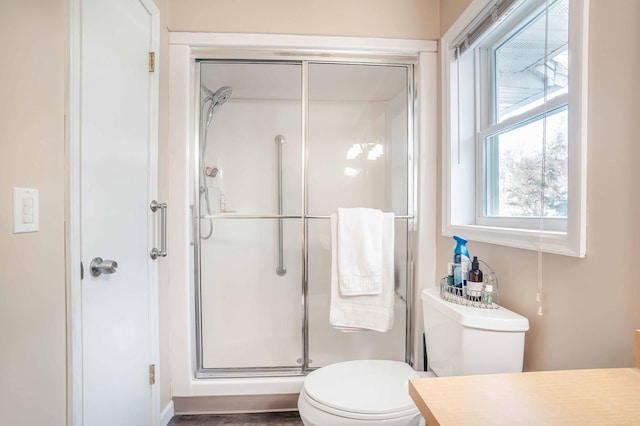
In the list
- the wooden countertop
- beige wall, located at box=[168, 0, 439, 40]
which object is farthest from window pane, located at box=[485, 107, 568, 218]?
beige wall, located at box=[168, 0, 439, 40]

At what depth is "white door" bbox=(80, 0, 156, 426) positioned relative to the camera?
103 cm

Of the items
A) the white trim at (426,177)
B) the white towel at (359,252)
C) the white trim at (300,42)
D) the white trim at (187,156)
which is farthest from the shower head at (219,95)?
the white trim at (426,177)

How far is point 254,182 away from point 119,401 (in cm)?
130

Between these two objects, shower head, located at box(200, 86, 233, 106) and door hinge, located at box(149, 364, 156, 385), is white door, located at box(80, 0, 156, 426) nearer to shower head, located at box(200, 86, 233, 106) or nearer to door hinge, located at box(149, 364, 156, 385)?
door hinge, located at box(149, 364, 156, 385)

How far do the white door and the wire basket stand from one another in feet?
4.17

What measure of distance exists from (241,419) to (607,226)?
1.77 m

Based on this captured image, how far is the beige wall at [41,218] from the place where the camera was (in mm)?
725

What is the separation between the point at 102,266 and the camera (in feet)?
3.52

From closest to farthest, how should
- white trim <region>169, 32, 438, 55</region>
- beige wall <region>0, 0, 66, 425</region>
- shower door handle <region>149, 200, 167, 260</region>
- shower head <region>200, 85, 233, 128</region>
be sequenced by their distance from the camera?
1. beige wall <region>0, 0, 66, 425</region>
2. shower door handle <region>149, 200, 167, 260</region>
3. white trim <region>169, 32, 438, 55</region>
4. shower head <region>200, 85, 233, 128</region>

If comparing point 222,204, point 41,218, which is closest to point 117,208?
point 41,218

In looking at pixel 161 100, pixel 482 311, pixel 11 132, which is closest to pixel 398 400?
pixel 482 311

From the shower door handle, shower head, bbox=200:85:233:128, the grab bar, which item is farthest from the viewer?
the grab bar

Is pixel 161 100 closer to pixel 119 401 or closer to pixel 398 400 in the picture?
pixel 119 401

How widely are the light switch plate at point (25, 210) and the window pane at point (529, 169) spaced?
1.44 metres
